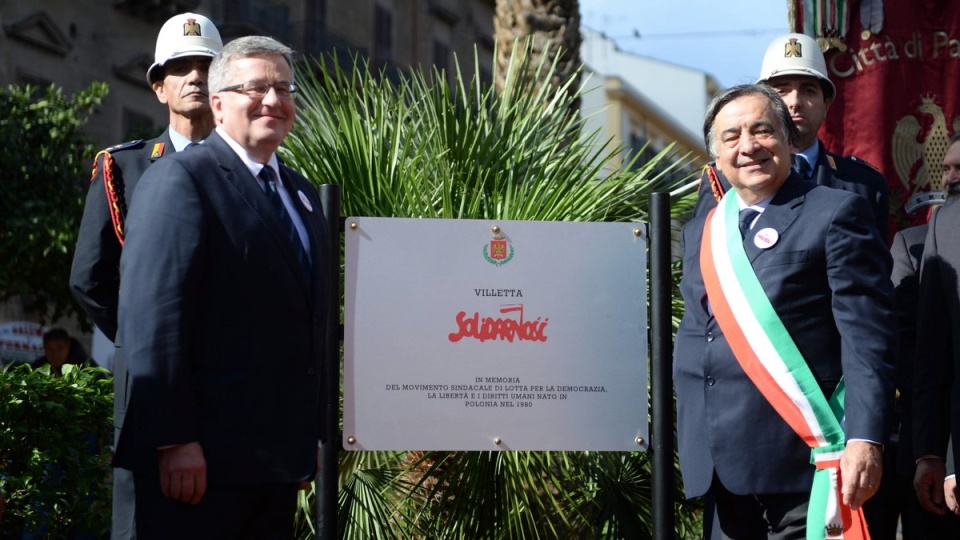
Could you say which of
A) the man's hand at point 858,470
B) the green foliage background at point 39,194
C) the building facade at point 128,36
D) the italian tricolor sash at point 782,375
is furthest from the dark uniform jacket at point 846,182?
the building facade at point 128,36

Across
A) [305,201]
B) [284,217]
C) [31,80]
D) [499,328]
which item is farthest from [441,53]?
[284,217]

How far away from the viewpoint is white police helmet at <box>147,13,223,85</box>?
426 centimetres

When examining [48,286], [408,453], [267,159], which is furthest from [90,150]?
[267,159]

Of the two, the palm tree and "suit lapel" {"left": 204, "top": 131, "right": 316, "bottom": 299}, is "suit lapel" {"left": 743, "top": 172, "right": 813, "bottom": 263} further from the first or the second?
the palm tree

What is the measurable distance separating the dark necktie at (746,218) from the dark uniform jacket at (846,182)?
510 mm

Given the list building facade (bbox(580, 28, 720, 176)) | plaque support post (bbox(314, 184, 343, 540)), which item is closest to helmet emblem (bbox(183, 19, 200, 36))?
plaque support post (bbox(314, 184, 343, 540))

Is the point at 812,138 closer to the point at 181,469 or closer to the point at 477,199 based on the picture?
the point at 477,199

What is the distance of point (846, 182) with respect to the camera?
4.55 meters

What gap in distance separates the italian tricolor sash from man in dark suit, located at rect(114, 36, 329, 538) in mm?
1098

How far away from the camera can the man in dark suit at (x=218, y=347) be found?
10.2ft

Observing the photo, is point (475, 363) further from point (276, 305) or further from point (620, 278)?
point (276, 305)

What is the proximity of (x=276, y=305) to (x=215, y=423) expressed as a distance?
31 centimetres

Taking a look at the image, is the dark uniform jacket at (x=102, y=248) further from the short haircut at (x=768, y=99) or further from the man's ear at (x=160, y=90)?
the short haircut at (x=768, y=99)

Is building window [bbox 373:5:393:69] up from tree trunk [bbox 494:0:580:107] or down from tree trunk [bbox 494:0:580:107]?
up
